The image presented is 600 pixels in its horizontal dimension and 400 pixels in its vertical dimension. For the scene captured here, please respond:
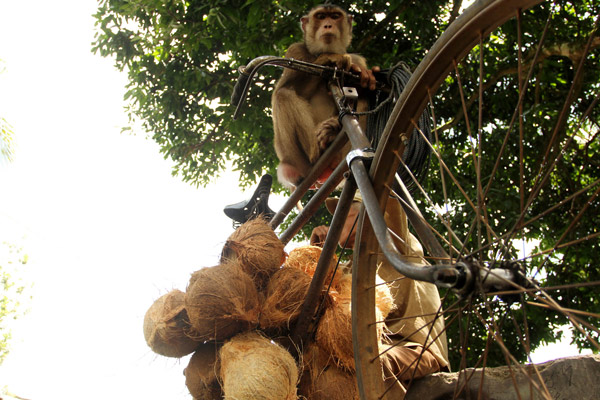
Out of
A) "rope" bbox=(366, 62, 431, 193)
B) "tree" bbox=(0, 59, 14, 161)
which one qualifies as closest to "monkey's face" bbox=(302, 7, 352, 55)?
"rope" bbox=(366, 62, 431, 193)

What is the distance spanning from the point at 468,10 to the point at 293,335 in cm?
116

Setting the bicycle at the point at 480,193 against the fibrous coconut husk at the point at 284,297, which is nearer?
the bicycle at the point at 480,193

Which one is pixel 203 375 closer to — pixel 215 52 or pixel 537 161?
pixel 537 161

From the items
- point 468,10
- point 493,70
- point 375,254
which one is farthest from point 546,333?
point 468,10

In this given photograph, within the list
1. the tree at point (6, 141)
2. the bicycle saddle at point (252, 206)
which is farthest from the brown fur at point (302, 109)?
the tree at point (6, 141)

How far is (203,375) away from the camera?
185 centimetres

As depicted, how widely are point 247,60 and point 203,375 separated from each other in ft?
12.1

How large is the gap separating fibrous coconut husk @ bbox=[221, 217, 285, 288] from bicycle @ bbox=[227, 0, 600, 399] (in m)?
0.19

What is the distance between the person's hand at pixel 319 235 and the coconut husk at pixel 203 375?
2.59 ft

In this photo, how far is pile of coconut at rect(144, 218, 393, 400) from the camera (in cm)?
168

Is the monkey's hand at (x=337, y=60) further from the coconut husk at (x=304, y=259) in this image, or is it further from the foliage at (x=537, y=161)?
the foliage at (x=537, y=161)

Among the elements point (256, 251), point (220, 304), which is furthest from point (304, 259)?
point (220, 304)

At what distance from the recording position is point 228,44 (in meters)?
4.89

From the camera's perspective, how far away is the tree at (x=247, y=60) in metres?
4.60
